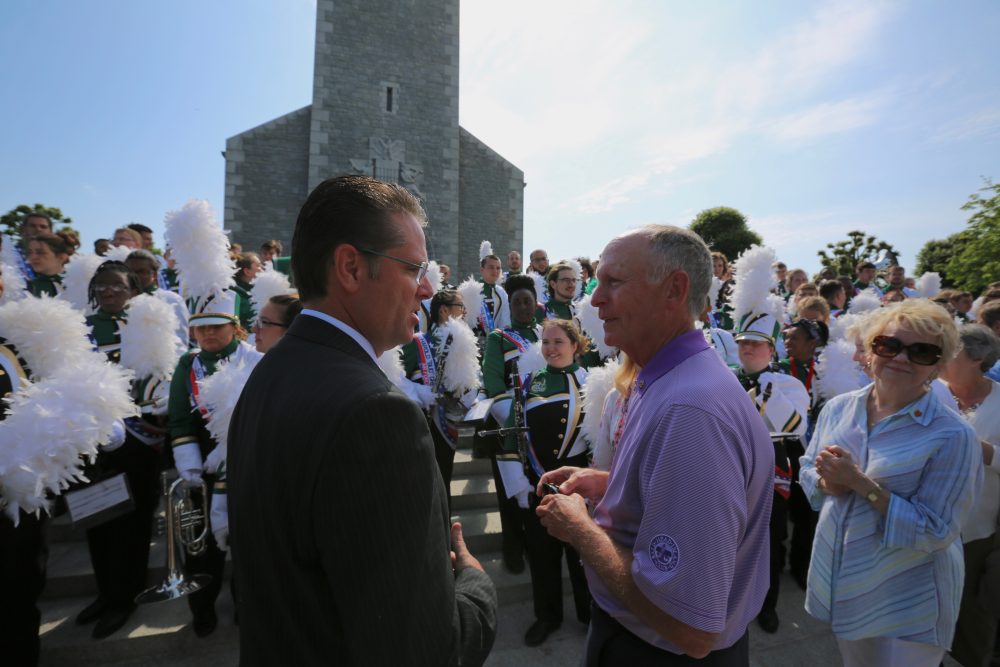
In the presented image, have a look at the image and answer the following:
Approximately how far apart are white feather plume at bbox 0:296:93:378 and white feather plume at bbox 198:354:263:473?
90cm

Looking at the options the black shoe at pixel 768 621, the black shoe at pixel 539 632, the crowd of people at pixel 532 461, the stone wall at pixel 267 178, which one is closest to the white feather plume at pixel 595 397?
the crowd of people at pixel 532 461

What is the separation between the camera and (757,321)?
18.5 feet

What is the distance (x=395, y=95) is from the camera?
20.8 m

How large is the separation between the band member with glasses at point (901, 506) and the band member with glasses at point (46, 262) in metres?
7.71

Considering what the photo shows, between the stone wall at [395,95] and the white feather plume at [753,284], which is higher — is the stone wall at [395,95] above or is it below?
above

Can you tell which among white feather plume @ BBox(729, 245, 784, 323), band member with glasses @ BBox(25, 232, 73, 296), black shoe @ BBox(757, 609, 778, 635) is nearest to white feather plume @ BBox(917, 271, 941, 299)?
white feather plume @ BBox(729, 245, 784, 323)

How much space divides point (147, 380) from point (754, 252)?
674 cm

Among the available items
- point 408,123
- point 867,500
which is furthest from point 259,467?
point 408,123

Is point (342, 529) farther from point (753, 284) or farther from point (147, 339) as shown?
point (753, 284)

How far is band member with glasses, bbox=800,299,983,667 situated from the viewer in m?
2.22

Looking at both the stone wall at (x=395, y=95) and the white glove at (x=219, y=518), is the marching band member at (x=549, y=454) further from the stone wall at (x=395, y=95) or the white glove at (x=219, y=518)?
the stone wall at (x=395, y=95)

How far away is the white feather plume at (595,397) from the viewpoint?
13.1ft

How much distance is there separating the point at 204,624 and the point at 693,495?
4.13 meters

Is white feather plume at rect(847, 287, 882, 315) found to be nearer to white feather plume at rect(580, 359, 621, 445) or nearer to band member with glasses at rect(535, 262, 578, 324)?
band member with glasses at rect(535, 262, 578, 324)
